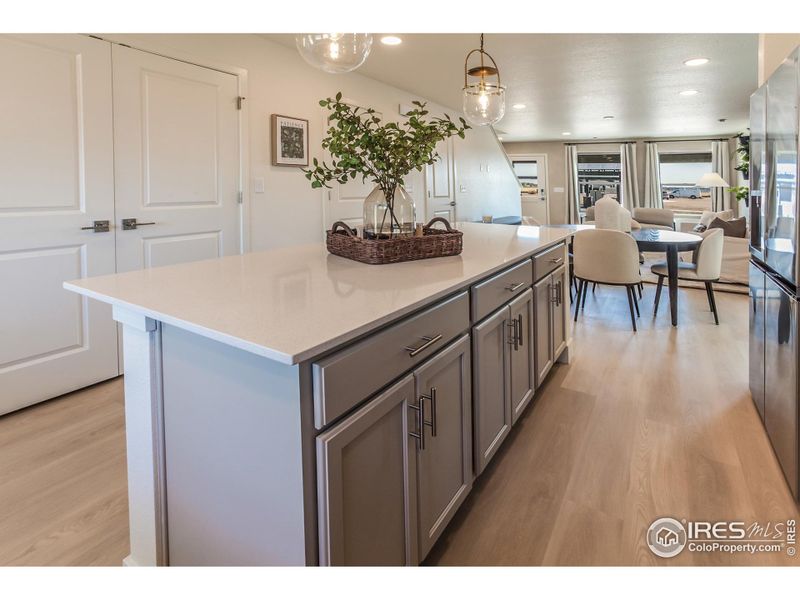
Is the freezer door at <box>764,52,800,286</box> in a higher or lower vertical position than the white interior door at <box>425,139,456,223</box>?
→ lower

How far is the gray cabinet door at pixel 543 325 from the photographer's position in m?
2.41

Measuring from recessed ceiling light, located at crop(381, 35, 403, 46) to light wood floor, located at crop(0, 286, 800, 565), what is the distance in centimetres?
260

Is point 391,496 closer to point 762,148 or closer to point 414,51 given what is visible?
point 762,148

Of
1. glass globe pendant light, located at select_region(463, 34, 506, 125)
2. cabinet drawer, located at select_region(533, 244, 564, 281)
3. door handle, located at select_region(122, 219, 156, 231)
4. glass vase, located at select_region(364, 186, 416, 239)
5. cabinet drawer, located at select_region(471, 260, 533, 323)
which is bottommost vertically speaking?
cabinet drawer, located at select_region(471, 260, 533, 323)

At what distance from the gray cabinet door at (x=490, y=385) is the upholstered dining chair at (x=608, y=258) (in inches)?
98.3

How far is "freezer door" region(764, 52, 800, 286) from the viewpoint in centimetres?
172

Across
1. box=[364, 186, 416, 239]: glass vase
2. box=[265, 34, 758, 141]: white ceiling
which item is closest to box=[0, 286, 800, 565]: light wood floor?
box=[364, 186, 416, 239]: glass vase

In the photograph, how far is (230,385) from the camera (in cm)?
108

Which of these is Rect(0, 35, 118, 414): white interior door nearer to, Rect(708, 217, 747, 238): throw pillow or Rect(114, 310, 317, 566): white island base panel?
Rect(114, 310, 317, 566): white island base panel

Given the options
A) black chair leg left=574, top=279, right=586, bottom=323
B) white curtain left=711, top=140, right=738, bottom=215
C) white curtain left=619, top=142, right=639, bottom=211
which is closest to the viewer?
black chair leg left=574, top=279, right=586, bottom=323

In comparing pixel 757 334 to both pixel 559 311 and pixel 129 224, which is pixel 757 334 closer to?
pixel 559 311

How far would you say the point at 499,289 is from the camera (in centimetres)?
186

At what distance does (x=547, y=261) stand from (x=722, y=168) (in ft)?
33.4
